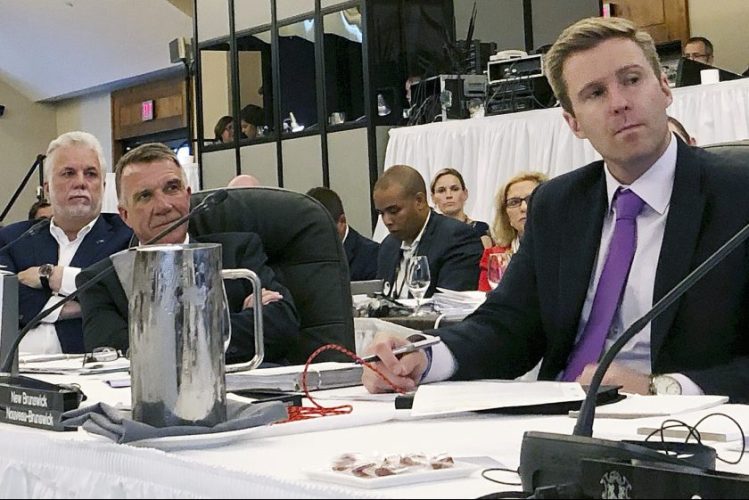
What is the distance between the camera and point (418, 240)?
5.19 meters

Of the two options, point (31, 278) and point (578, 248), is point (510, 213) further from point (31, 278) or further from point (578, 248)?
point (578, 248)

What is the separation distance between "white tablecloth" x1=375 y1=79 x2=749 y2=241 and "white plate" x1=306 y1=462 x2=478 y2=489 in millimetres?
4970

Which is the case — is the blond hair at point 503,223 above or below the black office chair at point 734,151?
above

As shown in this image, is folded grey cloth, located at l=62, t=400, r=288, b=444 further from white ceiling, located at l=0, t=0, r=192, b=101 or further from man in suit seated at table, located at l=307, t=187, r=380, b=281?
white ceiling, located at l=0, t=0, r=192, b=101

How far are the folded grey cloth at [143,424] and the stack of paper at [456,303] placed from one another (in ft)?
8.00

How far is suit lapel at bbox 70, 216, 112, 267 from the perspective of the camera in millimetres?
3570

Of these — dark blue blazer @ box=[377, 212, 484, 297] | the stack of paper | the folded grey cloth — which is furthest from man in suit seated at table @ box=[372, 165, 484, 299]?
the folded grey cloth

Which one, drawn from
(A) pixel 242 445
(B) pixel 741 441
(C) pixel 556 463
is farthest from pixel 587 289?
(C) pixel 556 463

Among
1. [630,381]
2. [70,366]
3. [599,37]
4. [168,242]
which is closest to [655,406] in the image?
[630,381]

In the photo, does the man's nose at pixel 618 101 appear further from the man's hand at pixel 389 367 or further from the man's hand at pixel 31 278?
the man's hand at pixel 31 278

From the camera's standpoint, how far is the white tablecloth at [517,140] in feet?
18.8

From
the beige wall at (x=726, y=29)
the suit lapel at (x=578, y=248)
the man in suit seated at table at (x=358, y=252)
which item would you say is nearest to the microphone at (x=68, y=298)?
the suit lapel at (x=578, y=248)

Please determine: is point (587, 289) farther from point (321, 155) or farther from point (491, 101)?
point (321, 155)

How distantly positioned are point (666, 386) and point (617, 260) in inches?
13.0
